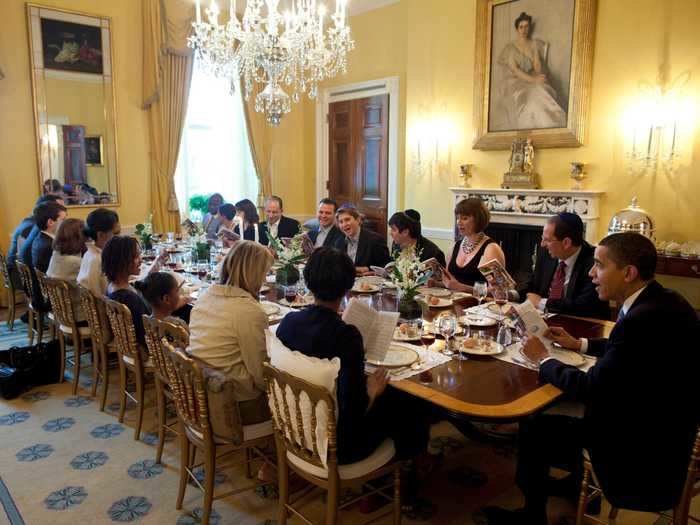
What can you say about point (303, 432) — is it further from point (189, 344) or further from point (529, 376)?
point (529, 376)

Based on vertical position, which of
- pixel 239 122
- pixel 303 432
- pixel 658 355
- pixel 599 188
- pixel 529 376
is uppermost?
pixel 239 122

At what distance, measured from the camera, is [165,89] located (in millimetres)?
6770

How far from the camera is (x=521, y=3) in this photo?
5.44 m

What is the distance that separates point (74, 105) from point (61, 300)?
3469mm

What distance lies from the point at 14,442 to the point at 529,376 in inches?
116

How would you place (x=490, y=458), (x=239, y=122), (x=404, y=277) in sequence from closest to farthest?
(x=404, y=277) → (x=490, y=458) → (x=239, y=122)

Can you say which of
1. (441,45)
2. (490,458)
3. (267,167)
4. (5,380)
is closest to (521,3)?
(441,45)

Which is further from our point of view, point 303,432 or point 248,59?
point 248,59

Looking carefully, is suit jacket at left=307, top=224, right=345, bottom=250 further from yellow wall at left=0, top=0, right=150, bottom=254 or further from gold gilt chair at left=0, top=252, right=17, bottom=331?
yellow wall at left=0, top=0, right=150, bottom=254

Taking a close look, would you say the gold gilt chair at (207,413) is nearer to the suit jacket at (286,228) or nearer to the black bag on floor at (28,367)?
the black bag on floor at (28,367)

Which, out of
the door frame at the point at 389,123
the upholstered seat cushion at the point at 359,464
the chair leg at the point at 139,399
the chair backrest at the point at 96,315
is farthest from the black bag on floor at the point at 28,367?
the door frame at the point at 389,123

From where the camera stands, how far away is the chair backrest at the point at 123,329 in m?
2.94

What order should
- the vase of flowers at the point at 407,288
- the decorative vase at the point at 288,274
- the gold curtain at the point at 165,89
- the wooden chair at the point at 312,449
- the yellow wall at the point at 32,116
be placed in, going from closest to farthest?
the wooden chair at the point at 312,449 → the vase of flowers at the point at 407,288 → the decorative vase at the point at 288,274 → the yellow wall at the point at 32,116 → the gold curtain at the point at 165,89

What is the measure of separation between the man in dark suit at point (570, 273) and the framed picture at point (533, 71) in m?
2.55
